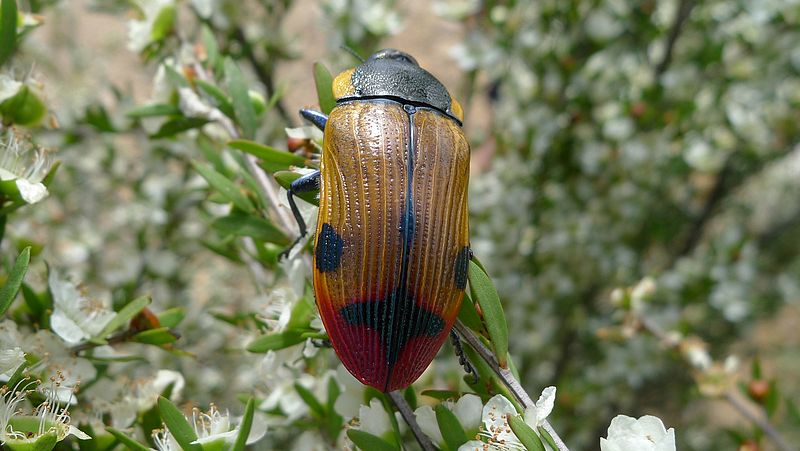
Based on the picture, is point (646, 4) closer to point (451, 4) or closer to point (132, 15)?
point (451, 4)

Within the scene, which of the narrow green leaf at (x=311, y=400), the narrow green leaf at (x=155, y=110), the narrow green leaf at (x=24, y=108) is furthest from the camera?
the narrow green leaf at (x=155, y=110)

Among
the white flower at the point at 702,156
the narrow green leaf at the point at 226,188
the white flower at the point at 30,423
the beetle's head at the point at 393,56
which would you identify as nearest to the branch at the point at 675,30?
the white flower at the point at 702,156

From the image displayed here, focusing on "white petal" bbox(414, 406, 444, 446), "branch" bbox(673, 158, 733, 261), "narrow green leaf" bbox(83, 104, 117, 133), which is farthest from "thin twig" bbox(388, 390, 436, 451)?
"branch" bbox(673, 158, 733, 261)

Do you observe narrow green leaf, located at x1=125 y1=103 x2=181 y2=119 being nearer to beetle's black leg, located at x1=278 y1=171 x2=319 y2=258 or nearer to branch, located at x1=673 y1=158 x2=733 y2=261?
beetle's black leg, located at x1=278 y1=171 x2=319 y2=258

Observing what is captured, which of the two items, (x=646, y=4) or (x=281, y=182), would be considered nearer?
(x=281, y=182)

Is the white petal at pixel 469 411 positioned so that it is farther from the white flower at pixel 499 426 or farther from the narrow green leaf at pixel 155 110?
the narrow green leaf at pixel 155 110

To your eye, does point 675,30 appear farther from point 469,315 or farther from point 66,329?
point 66,329

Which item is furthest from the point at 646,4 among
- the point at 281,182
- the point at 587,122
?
the point at 281,182
